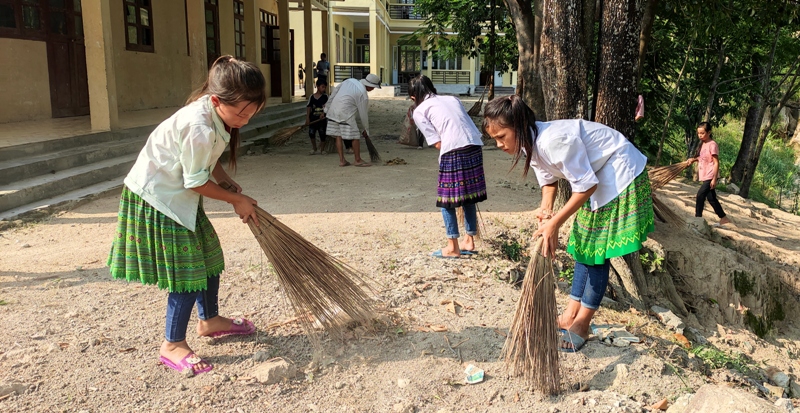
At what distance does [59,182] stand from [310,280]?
151 inches

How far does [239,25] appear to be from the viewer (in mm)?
13398

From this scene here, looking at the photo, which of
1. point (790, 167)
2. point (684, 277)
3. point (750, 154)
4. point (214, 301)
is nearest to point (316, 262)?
point (214, 301)

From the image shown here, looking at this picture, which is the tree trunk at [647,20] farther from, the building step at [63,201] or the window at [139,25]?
the window at [139,25]

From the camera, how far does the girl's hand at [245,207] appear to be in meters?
2.41

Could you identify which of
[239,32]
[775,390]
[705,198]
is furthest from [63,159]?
[239,32]

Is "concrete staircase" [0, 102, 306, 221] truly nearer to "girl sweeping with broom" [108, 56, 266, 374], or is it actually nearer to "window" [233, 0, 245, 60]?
"girl sweeping with broom" [108, 56, 266, 374]

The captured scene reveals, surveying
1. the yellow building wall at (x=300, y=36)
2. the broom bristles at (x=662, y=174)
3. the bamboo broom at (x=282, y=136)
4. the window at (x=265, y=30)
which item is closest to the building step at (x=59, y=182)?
the bamboo broom at (x=282, y=136)

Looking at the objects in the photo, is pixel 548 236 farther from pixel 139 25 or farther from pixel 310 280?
pixel 139 25

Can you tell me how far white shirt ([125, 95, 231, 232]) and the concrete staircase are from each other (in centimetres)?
299

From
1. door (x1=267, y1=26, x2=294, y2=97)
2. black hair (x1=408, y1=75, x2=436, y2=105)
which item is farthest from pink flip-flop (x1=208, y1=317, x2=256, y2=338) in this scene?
door (x1=267, y1=26, x2=294, y2=97)

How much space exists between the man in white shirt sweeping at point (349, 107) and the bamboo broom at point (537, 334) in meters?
5.13

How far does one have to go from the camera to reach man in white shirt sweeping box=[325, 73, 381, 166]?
24.3ft

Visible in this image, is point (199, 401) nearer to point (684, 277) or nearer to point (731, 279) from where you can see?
point (684, 277)

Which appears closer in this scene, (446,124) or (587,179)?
(587,179)
